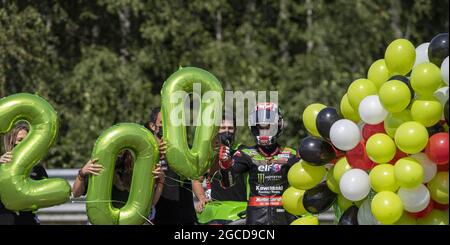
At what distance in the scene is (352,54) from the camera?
17.3 metres

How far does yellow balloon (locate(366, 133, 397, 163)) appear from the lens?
7016 mm

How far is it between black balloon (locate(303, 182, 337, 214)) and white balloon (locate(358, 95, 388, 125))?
0.97m

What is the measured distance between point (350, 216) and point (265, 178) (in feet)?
4.33

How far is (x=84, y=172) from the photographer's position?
7684 millimetres

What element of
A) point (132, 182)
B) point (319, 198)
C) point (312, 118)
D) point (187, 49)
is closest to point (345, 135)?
point (312, 118)

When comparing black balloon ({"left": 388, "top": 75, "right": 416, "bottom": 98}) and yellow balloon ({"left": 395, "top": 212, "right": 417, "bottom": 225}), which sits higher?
black balloon ({"left": 388, "top": 75, "right": 416, "bottom": 98})

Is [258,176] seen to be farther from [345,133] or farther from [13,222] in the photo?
[13,222]

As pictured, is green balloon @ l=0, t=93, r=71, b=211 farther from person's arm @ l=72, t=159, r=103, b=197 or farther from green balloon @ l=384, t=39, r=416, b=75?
green balloon @ l=384, t=39, r=416, b=75

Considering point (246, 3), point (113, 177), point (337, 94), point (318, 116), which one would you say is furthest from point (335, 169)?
point (246, 3)

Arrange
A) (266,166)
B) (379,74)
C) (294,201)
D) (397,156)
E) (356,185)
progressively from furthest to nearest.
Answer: (266,166)
(294,201)
(379,74)
(356,185)
(397,156)

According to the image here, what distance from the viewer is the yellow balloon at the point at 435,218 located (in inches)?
276

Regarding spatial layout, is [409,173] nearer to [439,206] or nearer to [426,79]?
[439,206]

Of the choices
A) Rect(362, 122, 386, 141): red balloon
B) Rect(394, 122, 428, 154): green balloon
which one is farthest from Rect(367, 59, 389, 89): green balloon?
Rect(394, 122, 428, 154): green balloon
